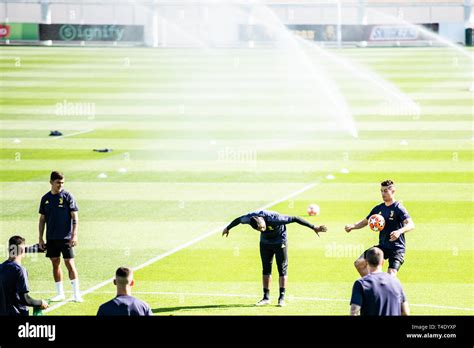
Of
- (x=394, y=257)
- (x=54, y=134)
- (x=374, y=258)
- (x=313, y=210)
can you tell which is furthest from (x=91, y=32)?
(x=374, y=258)

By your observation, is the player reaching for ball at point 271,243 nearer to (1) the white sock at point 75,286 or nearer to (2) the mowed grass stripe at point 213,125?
(1) the white sock at point 75,286

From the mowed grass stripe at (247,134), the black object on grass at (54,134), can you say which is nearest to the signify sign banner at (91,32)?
the mowed grass stripe at (247,134)

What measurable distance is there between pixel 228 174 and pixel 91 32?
47.5m

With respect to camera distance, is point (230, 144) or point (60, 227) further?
point (230, 144)

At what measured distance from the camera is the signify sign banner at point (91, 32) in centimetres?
7138

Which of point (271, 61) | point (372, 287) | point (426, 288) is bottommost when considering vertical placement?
point (426, 288)

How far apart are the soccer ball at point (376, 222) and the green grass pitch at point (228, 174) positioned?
4.58 feet

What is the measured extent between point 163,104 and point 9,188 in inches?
714

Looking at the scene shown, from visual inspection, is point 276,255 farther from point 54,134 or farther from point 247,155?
point 54,134

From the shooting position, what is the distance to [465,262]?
17.9 m

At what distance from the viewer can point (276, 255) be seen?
615 inches

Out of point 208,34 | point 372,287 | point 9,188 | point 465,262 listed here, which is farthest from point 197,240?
point 208,34

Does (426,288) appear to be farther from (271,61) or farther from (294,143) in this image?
(271,61)

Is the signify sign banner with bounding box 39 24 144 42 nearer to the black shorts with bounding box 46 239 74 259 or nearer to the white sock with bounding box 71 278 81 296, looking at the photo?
the black shorts with bounding box 46 239 74 259
